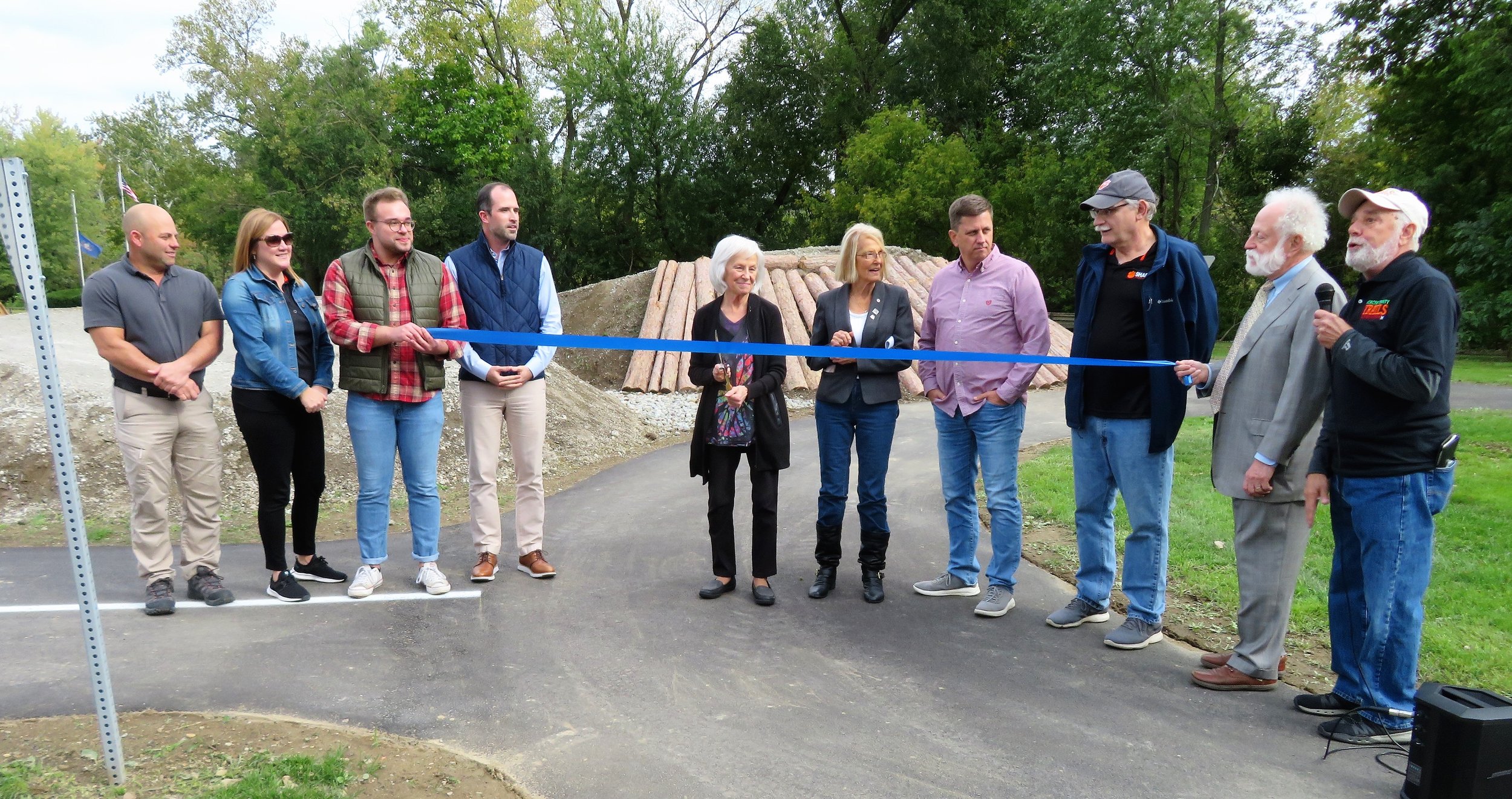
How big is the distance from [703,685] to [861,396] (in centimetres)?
188

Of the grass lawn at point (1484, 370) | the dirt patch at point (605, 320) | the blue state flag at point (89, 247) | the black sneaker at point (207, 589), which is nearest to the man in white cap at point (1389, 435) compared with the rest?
the black sneaker at point (207, 589)

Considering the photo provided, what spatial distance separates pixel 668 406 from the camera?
13.6 meters

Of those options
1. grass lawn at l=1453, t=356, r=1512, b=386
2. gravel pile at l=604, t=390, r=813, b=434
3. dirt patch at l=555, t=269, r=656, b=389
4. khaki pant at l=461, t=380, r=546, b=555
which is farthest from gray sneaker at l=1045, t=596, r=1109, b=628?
grass lawn at l=1453, t=356, r=1512, b=386

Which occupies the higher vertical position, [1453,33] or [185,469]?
[1453,33]

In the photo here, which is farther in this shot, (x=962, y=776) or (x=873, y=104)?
(x=873, y=104)

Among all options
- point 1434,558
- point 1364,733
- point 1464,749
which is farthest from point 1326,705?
point 1434,558

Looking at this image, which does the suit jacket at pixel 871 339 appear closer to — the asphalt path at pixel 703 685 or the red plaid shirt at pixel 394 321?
the asphalt path at pixel 703 685

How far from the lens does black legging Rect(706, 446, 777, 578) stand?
518cm

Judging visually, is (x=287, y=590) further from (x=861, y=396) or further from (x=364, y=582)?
(x=861, y=396)

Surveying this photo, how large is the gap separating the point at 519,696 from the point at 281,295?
2652 mm

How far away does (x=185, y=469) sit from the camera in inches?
192

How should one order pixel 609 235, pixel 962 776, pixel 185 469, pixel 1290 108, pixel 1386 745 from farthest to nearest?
pixel 609 235 → pixel 1290 108 → pixel 185 469 → pixel 1386 745 → pixel 962 776

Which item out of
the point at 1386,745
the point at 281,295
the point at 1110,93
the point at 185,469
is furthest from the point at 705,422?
the point at 1110,93

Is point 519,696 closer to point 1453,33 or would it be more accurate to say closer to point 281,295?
point 281,295
